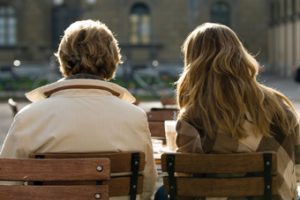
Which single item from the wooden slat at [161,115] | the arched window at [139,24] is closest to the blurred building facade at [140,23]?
the arched window at [139,24]

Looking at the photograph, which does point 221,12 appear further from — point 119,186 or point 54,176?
point 54,176

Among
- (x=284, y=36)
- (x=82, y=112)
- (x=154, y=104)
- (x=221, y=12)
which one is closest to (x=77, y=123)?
(x=82, y=112)

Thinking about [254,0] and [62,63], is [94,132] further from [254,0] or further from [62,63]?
[254,0]

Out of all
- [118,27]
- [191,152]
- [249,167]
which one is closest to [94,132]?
[191,152]

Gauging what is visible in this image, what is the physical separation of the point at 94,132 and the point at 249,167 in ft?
3.03

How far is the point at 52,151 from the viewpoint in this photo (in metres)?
4.72

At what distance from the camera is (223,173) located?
179 inches

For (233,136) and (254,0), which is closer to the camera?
(233,136)

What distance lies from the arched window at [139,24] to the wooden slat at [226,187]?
37807 mm

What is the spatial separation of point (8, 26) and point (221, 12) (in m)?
11.3

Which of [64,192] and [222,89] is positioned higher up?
[222,89]

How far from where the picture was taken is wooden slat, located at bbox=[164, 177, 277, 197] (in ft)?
15.0

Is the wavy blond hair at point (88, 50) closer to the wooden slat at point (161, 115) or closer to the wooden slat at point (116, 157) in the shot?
the wooden slat at point (116, 157)

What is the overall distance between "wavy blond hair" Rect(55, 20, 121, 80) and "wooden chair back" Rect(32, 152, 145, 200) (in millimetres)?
559
